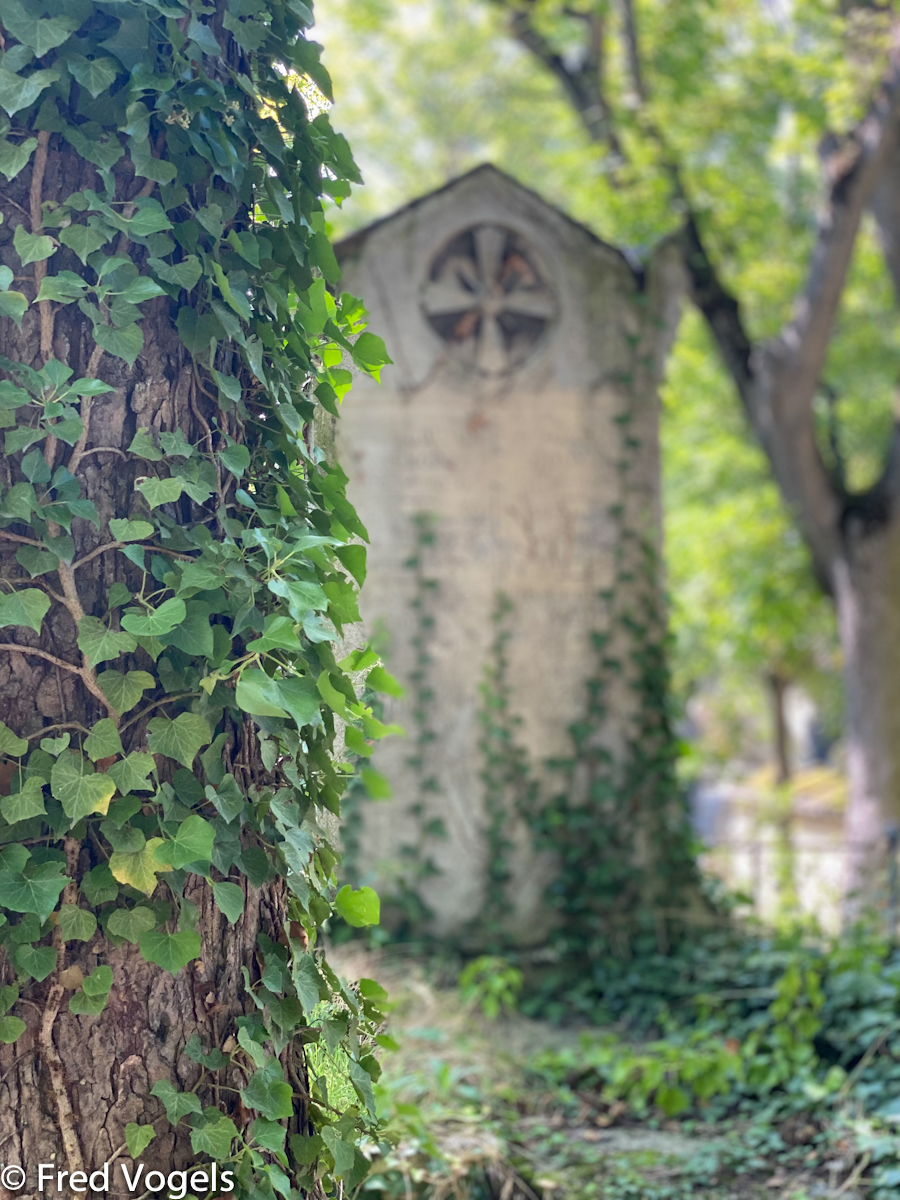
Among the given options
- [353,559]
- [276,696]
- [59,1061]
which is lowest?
[59,1061]

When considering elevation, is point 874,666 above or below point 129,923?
above

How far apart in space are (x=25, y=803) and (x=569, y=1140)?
2.60m

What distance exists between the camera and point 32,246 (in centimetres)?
170

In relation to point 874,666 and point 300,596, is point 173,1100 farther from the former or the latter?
point 874,666

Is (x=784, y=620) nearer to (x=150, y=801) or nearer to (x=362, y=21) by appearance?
(x=362, y=21)

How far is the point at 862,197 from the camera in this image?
8.20m

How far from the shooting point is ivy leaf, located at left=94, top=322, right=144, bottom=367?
1.76m

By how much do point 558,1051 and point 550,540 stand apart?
7.87ft

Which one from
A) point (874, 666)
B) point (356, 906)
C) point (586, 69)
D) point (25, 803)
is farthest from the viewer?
point (586, 69)

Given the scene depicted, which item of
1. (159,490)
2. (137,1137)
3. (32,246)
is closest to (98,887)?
(137,1137)

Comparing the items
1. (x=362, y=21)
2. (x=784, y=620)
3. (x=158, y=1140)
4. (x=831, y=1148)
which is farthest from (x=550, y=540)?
(x=362, y=21)

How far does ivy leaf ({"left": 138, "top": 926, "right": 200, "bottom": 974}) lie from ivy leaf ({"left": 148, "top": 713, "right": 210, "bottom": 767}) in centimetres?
25

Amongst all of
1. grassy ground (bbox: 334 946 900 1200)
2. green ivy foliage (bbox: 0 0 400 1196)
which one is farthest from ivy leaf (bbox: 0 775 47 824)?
grassy ground (bbox: 334 946 900 1200)

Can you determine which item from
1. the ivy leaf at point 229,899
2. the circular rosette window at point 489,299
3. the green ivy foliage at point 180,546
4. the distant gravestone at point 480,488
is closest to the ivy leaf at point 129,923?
the green ivy foliage at point 180,546
